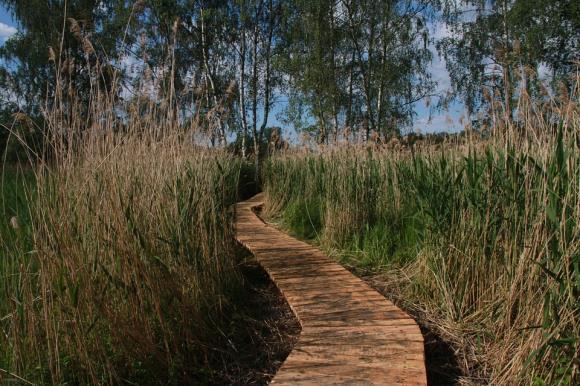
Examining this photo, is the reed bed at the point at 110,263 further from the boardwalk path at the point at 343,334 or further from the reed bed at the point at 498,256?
the reed bed at the point at 498,256

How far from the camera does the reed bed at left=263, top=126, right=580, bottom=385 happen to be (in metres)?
1.57

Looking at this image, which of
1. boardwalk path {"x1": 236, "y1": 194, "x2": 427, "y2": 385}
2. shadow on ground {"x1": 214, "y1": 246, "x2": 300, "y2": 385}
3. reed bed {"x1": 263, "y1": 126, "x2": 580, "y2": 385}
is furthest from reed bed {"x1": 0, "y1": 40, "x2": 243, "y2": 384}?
reed bed {"x1": 263, "y1": 126, "x2": 580, "y2": 385}

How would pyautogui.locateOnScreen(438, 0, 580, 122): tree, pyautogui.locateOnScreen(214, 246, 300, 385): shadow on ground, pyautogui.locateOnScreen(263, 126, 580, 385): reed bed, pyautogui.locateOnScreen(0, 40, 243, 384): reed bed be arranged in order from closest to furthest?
pyautogui.locateOnScreen(263, 126, 580, 385): reed bed
pyautogui.locateOnScreen(0, 40, 243, 384): reed bed
pyautogui.locateOnScreen(214, 246, 300, 385): shadow on ground
pyautogui.locateOnScreen(438, 0, 580, 122): tree

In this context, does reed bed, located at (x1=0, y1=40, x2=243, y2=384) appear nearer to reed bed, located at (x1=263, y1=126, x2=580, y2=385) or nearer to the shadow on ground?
the shadow on ground

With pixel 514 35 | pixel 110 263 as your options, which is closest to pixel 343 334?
pixel 110 263

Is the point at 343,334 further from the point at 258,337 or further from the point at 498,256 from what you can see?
the point at 498,256

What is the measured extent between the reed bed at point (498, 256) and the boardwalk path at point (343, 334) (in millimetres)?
374

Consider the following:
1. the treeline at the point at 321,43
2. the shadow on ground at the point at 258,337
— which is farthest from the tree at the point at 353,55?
the shadow on ground at the point at 258,337

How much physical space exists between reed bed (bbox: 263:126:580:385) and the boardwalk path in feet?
1.23

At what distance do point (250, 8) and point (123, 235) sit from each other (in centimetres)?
1300

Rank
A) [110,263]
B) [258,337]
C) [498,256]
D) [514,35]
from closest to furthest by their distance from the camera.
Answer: [110,263], [498,256], [258,337], [514,35]

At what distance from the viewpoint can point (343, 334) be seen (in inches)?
78.5

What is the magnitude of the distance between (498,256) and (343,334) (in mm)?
945

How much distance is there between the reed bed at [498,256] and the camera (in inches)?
61.7
